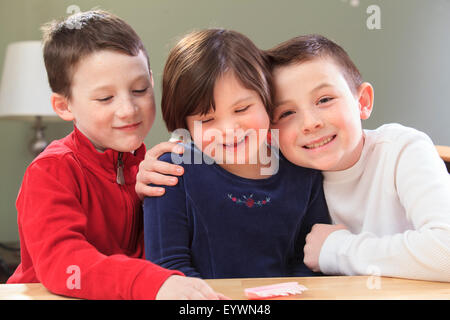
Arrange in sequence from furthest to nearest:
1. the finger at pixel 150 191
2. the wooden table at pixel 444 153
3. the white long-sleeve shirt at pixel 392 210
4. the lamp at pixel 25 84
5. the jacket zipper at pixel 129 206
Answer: the lamp at pixel 25 84 → the wooden table at pixel 444 153 → the jacket zipper at pixel 129 206 → the finger at pixel 150 191 → the white long-sleeve shirt at pixel 392 210

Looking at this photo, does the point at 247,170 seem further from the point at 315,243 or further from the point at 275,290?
the point at 275,290

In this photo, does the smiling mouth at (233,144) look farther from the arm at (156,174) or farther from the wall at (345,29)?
the wall at (345,29)

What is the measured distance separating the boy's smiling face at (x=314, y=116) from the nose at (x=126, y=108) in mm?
260

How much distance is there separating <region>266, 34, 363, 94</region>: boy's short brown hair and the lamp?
1731mm

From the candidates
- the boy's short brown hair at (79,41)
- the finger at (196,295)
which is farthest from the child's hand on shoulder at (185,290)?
the boy's short brown hair at (79,41)

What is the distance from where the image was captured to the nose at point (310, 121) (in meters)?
0.88

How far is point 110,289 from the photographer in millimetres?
659

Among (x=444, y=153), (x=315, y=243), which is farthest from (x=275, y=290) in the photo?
(x=444, y=153)

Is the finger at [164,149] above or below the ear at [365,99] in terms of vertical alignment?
below

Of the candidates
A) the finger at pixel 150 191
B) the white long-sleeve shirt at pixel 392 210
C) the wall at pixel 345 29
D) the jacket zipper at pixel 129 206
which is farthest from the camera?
the wall at pixel 345 29

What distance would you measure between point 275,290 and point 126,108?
1.47ft

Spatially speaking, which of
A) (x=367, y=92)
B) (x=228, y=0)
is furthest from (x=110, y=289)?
(x=228, y=0)

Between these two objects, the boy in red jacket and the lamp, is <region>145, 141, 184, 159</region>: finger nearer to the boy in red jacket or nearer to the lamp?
the boy in red jacket

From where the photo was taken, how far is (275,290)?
24.8 inches
